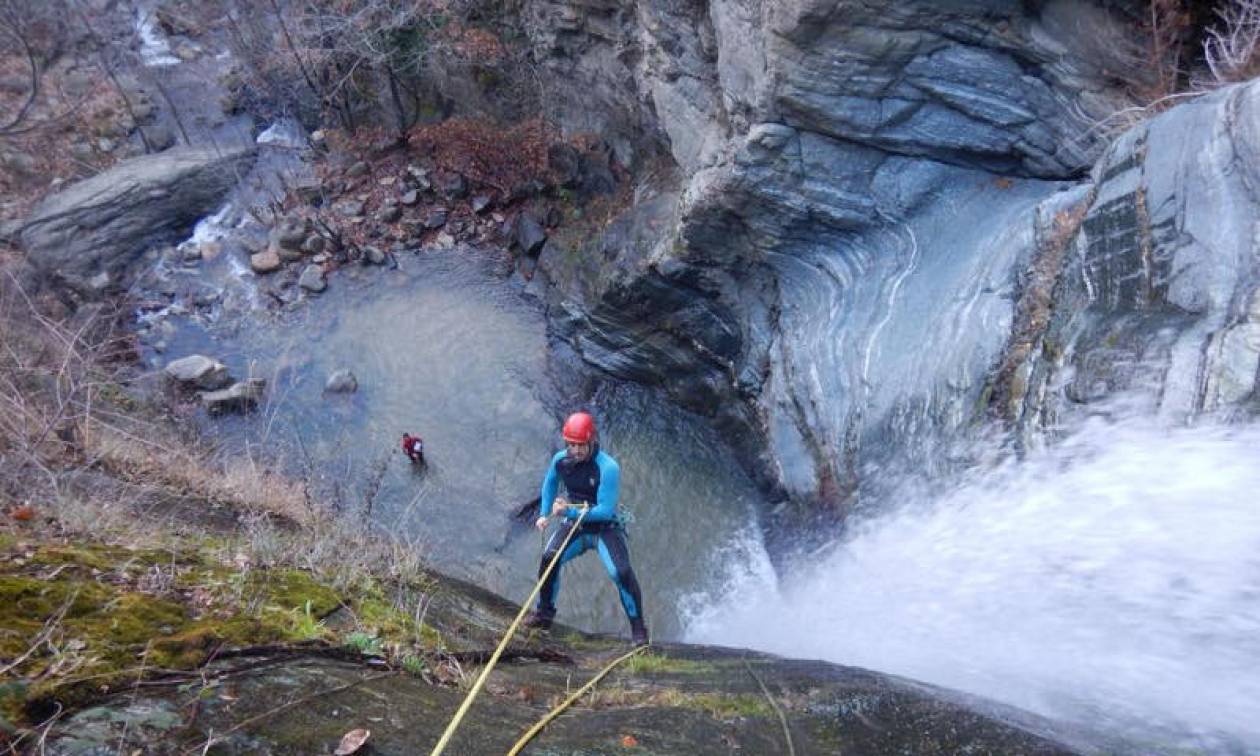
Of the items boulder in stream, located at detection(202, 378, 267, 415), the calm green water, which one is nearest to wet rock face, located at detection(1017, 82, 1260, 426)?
the calm green water

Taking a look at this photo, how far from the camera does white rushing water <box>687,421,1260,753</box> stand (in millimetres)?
4023

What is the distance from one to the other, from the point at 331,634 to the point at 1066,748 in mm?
3304

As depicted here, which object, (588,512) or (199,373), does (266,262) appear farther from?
(588,512)

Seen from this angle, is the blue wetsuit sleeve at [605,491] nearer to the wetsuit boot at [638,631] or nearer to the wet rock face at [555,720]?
the wetsuit boot at [638,631]

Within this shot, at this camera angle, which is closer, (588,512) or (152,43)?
(588,512)

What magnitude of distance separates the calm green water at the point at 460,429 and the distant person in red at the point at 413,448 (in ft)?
0.54

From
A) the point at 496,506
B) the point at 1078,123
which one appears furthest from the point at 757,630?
the point at 1078,123

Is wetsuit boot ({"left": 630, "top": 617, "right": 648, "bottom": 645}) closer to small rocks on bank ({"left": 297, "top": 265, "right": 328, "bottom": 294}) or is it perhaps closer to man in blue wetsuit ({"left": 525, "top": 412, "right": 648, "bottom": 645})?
man in blue wetsuit ({"left": 525, "top": 412, "right": 648, "bottom": 645})

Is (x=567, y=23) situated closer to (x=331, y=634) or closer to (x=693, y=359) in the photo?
(x=693, y=359)

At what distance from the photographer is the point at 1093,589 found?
4.91 m

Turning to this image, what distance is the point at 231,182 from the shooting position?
15.5m

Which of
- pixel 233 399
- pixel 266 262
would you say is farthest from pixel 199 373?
pixel 266 262

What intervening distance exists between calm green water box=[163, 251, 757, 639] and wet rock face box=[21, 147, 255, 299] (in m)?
1.42

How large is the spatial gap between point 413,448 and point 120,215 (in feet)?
28.3
